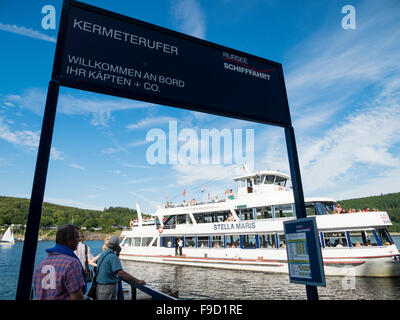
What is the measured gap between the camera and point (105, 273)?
356cm

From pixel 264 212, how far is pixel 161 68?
1684cm

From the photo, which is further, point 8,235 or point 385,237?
point 8,235

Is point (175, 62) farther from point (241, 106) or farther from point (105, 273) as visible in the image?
point (105, 273)

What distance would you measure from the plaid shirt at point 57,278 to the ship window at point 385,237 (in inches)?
672

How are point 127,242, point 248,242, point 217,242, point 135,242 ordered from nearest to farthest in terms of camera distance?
point 248,242, point 217,242, point 135,242, point 127,242

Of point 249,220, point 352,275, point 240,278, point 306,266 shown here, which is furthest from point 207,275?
point 306,266

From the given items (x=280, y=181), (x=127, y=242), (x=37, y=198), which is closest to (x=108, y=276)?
(x=37, y=198)

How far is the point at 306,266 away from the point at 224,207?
17.5m

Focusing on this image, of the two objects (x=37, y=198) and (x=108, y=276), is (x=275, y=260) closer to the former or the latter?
(x=108, y=276)

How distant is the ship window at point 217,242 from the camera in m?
20.6

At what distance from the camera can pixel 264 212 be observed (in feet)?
61.6

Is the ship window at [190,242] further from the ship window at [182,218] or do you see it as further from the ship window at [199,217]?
the ship window at [182,218]

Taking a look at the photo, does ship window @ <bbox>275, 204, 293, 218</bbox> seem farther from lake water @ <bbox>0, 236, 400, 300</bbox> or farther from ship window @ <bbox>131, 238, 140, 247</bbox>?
ship window @ <bbox>131, 238, 140, 247</bbox>

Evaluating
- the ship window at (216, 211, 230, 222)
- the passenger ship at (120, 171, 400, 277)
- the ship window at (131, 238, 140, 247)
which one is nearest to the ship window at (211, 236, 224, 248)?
the passenger ship at (120, 171, 400, 277)
